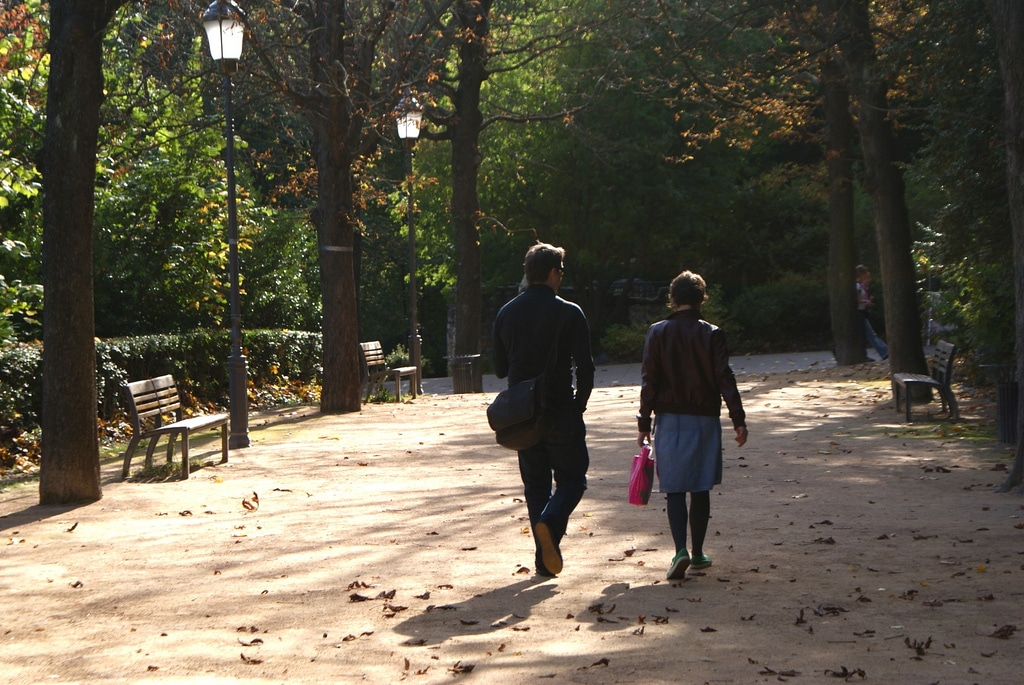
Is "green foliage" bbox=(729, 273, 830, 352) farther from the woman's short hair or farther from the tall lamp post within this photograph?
the woman's short hair

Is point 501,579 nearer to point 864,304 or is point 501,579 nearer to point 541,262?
point 541,262

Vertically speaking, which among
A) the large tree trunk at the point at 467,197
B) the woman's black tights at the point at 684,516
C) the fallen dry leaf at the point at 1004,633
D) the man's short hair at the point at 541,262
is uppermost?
the large tree trunk at the point at 467,197

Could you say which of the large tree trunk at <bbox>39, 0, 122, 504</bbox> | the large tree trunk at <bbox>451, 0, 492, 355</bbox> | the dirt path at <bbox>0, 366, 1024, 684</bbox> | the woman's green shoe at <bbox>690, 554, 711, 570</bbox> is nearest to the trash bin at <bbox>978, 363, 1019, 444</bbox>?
the dirt path at <bbox>0, 366, 1024, 684</bbox>

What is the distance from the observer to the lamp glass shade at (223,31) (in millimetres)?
13523

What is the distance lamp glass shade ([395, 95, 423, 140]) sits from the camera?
1719cm

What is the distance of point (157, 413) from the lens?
40.4ft

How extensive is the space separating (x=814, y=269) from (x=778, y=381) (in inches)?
568

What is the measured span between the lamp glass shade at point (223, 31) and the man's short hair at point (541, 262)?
7.86 m

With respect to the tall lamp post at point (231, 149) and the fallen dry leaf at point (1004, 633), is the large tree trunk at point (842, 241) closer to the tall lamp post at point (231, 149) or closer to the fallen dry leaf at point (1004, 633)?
the tall lamp post at point (231, 149)

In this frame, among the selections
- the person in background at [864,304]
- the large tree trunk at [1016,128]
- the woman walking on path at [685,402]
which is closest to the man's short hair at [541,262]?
the woman walking on path at [685,402]

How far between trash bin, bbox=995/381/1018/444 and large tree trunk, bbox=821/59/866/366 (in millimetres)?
11186

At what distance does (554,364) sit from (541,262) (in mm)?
567

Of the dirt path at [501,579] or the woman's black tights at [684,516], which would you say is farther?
the woman's black tights at [684,516]

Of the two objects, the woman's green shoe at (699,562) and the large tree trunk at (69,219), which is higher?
the large tree trunk at (69,219)
